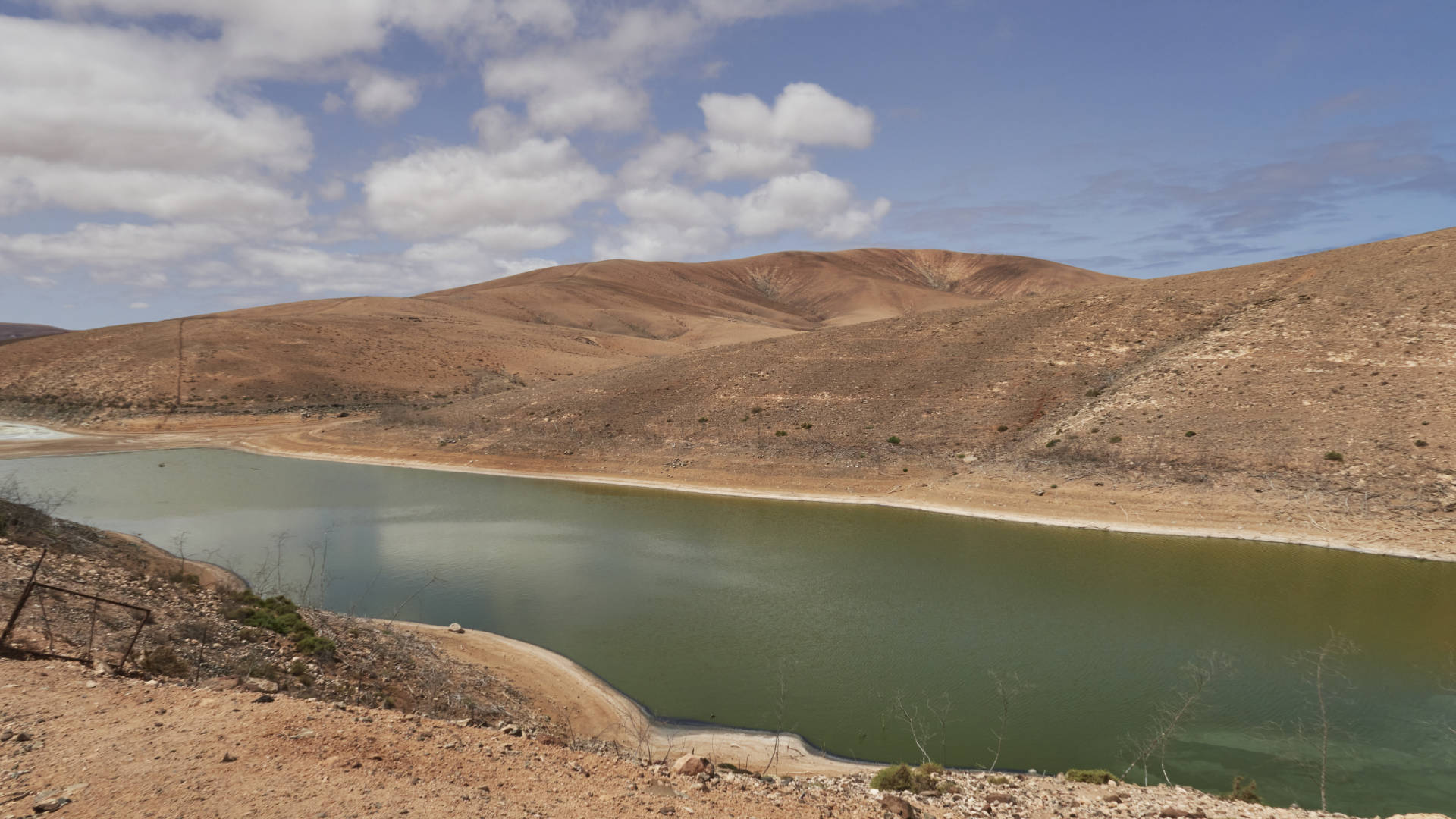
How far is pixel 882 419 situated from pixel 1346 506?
78.7 feet


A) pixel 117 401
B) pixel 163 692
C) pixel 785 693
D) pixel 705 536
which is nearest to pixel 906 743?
pixel 785 693

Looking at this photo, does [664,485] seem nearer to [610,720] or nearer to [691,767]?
[610,720]

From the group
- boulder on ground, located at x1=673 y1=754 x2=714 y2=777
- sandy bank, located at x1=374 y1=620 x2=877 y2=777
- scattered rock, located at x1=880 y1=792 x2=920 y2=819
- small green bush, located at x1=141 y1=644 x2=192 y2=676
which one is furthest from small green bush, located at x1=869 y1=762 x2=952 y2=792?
small green bush, located at x1=141 y1=644 x2=192 y2=676

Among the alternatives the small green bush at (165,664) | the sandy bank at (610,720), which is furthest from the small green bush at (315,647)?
the sandy bank at (610,720)

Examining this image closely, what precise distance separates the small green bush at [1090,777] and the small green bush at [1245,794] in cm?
183

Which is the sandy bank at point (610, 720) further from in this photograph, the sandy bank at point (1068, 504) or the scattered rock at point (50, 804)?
the sandy bank at point (1068, 504)

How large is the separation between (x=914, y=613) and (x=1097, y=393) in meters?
29.8

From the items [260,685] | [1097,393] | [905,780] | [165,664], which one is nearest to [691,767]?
[905,780]

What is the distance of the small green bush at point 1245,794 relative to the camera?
11953 millimetres

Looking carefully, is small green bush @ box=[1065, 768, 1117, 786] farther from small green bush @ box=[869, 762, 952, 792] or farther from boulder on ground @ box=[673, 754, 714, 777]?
boulder on ground @ box=[673, 754, 714, 777]

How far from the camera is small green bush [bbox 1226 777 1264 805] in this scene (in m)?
12.0

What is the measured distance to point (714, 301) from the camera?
17975 centimetres

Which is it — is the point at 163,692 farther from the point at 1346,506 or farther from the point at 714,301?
the point at 714,301

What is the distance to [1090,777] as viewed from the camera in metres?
12.7
